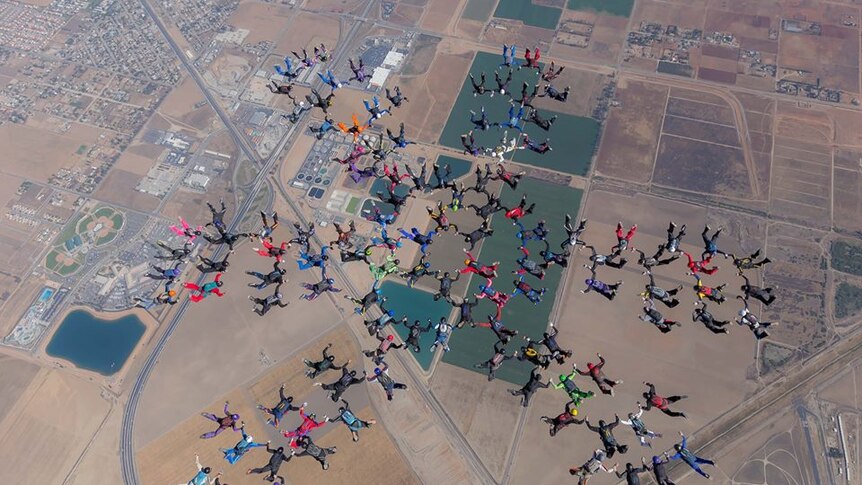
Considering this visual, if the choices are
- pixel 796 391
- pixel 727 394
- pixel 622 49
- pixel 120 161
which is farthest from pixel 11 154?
pixel 796 391

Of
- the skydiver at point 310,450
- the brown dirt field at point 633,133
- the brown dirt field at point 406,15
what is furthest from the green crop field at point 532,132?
the skydiver at point 310,450

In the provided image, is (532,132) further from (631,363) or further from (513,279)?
(631,363)

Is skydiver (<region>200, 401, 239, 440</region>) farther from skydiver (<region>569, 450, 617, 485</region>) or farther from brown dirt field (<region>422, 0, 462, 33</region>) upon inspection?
brown dirt field (<region>422, 0, 462, 33</region>)

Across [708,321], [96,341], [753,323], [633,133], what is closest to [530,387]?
[708,321]

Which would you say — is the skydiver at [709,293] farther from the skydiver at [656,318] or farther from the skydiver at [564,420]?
the skydiver at [564,420]

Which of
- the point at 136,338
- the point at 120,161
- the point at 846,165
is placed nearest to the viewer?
the point at 136,338

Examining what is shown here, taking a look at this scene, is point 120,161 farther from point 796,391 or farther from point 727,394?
point 796,391
